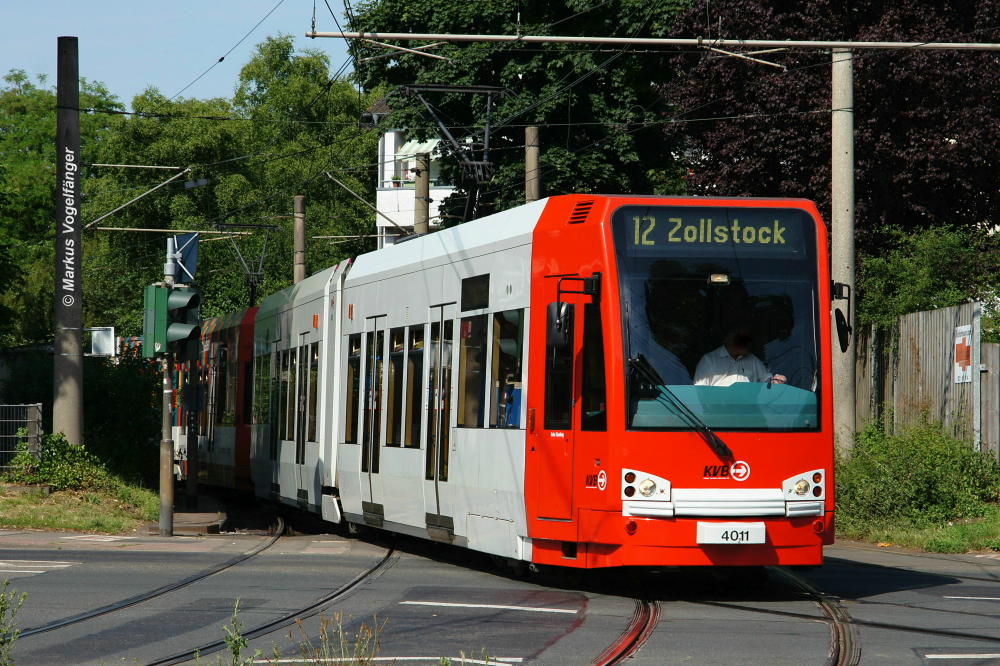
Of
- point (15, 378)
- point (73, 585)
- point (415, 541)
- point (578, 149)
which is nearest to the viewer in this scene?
point (73, 585)

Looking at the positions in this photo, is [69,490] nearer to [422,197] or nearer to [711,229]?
[422,197]

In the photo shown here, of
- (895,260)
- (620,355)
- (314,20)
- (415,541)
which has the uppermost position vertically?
(314,20)

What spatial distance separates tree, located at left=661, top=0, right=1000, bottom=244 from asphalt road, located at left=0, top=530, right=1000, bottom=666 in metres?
12.1

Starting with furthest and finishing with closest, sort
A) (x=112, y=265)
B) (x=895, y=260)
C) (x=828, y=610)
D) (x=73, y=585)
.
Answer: (x=112, y=265) → (x=895, y=260) → (x=73, y=585) → (x=828, y=610)

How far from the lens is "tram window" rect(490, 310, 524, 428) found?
42.7ft

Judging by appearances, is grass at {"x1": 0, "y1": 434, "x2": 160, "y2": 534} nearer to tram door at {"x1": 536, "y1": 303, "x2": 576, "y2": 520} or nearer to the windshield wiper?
tram door at {"x1": 536, "y1": 303, "x2": 576, "y2": 520}

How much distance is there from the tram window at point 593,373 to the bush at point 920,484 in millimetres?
8089

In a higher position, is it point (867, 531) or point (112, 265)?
point (112, 265)

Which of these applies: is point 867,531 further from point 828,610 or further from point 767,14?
point 767,14

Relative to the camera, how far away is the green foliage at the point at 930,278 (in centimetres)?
2211

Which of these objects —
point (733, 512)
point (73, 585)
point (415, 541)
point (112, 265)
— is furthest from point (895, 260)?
point (112, 265)

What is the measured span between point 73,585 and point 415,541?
635 cm

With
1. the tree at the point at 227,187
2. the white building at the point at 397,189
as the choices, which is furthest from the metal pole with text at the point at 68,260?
the white building at the point at 397,189

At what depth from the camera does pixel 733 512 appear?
1176 centimetres
